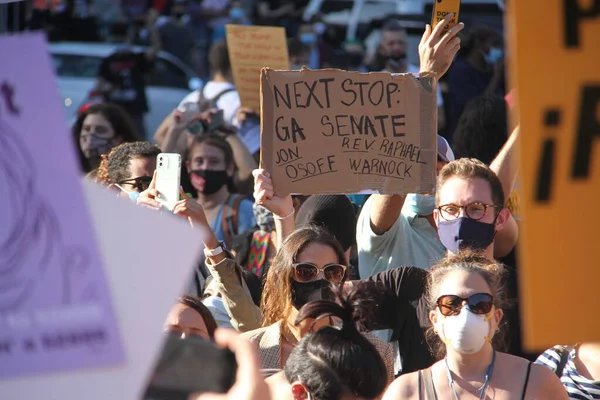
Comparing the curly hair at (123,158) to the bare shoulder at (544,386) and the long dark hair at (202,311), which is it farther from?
the bare shoulder at (544,386)

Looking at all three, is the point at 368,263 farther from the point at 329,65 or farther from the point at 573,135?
the point at 329,65

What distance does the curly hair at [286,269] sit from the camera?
4125 millimetres

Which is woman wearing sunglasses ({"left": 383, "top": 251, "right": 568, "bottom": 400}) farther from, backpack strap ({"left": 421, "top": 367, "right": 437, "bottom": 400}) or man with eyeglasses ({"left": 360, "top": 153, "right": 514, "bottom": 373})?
man with eyeglasses ({"left": 360, "top": 153, "right": 514, "bottom": 373})

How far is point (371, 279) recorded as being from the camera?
14.4 feet

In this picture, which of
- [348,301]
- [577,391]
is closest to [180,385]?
[348,301]

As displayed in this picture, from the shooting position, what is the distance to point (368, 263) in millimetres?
4844

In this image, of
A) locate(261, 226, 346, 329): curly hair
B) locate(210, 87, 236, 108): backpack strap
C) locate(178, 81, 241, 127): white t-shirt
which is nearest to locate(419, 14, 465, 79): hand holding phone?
locate(261, 226, 346, 329): curly hair

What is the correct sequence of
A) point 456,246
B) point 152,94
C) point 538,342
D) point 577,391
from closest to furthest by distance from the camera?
point 538,342
point 577,391
point 456,246
point 152,94

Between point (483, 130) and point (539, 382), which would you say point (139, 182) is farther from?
point (539, 382)

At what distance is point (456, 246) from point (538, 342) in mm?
2110

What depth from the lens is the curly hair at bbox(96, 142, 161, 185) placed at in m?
5.12

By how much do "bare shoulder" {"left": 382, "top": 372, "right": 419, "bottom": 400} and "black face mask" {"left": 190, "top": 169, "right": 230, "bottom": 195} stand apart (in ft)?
8.93

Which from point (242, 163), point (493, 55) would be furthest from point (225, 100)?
point (493, 55)

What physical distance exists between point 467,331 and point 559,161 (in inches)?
56.9
